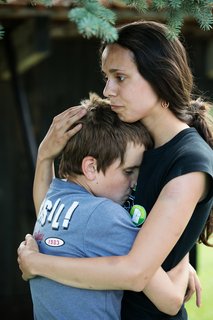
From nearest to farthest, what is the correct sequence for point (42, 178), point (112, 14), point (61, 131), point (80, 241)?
point (112, 14), point (80, 241), point (61, 131), point (42, 178)

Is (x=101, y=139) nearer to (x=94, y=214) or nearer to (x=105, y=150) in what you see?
(x=105, y=150)

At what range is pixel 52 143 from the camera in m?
2.77

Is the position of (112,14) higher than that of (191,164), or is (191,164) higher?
(112,14)

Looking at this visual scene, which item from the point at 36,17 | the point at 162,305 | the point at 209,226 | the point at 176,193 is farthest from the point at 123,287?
the point at 36,17

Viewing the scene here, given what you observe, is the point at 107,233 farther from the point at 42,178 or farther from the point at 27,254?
the point at 42,178

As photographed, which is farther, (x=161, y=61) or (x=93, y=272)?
(x=161, y=61)

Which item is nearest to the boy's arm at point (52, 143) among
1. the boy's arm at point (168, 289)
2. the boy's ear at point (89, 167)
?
the boy's ear at point (89, 167)

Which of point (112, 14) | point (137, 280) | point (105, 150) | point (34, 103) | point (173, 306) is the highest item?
point (112, 14)

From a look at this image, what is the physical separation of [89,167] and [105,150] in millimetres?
88

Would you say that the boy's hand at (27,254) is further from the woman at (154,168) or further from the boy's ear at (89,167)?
the boy's ear at (89,167)

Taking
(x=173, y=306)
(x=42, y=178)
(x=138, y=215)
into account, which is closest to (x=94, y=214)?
(x=138, y=215)

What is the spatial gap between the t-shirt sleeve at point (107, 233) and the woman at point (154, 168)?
5 centimetres

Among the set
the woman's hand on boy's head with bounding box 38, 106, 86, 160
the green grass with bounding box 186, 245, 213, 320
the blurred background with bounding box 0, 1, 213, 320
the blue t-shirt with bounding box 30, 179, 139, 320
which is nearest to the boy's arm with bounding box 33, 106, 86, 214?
the woman's hand on boy's head with bounding box 38, 106, 86, 160

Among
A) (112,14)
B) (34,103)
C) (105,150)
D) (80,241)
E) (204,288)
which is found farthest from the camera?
(204,288)
